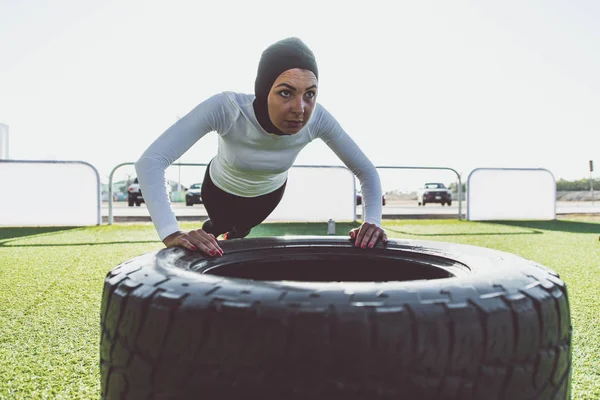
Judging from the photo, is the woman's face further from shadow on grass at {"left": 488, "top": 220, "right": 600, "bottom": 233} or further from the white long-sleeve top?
shadow on grass at {"left": 488, "top": 220, "right": 600, "bottom": 233}

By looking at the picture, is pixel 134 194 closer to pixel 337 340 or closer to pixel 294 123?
pixel 294 123

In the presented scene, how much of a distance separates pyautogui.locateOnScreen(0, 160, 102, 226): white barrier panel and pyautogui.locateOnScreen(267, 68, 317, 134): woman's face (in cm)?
764

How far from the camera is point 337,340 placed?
2.12 ft

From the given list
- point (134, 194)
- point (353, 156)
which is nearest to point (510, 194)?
point (353, 156)

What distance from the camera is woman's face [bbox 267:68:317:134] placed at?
158cm

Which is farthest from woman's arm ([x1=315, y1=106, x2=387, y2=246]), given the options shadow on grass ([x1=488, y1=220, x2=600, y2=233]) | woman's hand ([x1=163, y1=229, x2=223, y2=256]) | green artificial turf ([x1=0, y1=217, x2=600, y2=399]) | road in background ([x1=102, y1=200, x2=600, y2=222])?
road in background ([x1=102, y1=200, x2=600, y2=222])

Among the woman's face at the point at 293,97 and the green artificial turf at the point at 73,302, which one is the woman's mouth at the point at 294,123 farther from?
the green artificial turf at the point at 73,302

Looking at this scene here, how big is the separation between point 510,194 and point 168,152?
9.74 meters

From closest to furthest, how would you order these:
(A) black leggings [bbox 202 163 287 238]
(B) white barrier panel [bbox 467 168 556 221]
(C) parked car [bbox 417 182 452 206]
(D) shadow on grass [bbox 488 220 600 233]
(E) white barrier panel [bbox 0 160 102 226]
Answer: (A) black leggings [bbox 202 163 287 238], (D) shadow on grass [bbox 488 220 600 233], (E) white barrier panel [bbox 0 160 102 226], (B) white barrier panel [bbox 467 168 556 221], (C) parked car [bbox 417 182 452 206]

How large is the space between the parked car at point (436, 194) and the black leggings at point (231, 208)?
18.6 metres

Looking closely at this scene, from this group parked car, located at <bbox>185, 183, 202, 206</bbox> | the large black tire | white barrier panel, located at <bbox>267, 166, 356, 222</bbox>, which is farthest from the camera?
parked car, located at <bbox>185, 183, 202, 206</bbox>

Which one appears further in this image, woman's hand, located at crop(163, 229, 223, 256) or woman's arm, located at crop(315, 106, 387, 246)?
woman's arm, located at crop(315, 106, 387, 246)

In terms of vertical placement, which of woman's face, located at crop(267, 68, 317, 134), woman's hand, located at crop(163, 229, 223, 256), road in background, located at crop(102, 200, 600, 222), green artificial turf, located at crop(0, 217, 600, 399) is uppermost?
woman's face, located at crop(267, 68, 317, 134)

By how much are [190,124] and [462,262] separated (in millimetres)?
1038
